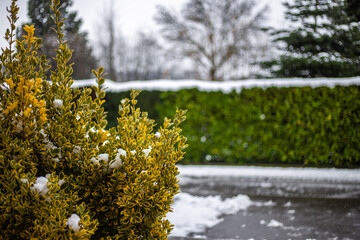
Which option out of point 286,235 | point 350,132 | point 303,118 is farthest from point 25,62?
point 350,132

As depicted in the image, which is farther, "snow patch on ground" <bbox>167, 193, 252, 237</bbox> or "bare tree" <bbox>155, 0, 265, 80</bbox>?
"bare tree" <bbox>155, 0, 265, 80</bbox>

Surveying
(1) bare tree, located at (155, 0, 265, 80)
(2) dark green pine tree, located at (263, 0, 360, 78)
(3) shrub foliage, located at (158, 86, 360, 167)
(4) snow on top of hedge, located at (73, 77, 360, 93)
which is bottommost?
(3) shrub foliage, located at (158, 86, 360, 167)

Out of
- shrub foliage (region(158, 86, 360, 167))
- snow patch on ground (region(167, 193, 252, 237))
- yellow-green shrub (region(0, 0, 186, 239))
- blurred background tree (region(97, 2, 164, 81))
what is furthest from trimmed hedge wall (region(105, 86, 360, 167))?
blurred background tree (region(97, 2, 164, 81))

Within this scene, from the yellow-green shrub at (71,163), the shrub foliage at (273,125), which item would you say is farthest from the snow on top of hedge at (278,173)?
the yellow-green shrub at (71,163)

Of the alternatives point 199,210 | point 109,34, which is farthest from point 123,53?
point 199,210

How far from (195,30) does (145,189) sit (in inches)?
899

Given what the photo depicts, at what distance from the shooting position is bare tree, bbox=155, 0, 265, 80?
22141 millimetres

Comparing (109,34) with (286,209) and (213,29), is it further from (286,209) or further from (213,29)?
(286,209)

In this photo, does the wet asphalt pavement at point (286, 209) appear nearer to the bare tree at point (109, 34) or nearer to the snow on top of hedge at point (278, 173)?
the snow on top of hedge at point (278, 173)

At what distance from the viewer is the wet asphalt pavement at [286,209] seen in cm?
370

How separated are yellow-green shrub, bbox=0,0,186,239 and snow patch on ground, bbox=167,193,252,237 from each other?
180 centimetres

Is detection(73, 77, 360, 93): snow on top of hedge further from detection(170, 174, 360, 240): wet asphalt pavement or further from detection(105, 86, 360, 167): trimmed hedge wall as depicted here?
detection(170, 174, 360, 240): wet asphalt pavement

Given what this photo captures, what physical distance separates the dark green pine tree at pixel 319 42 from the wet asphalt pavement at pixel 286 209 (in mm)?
7291

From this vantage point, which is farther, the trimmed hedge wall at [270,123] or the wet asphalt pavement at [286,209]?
the trimmed hedge wall at [270,123]
